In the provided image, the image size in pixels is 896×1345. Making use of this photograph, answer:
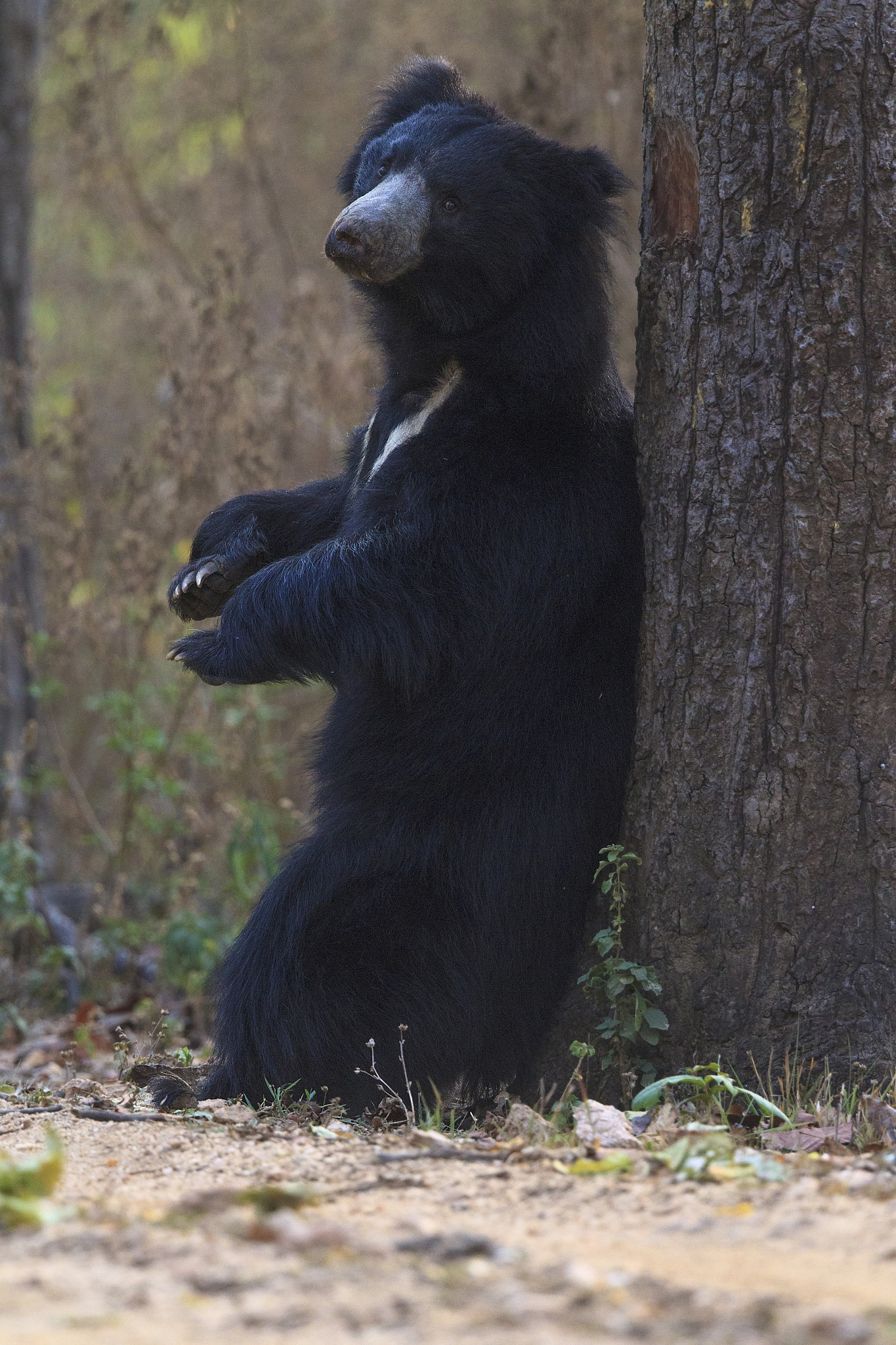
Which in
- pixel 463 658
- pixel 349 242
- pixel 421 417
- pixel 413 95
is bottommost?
pixel 463 658

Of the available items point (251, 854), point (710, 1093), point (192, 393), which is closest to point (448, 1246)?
point (710, 1093)

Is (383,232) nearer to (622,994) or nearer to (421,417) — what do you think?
(421,417)

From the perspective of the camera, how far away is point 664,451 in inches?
131

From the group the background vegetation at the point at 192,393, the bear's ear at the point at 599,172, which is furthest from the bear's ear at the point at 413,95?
the background vegetation at the point at 192,393

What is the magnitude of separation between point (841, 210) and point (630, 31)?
206 inches

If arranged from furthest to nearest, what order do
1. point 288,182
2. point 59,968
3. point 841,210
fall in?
point 288,182 < point 59,968 < point 841,210

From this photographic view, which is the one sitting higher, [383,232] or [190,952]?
[383,232]

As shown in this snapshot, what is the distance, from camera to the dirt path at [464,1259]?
5.34ft

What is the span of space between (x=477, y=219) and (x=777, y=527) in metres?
1.18

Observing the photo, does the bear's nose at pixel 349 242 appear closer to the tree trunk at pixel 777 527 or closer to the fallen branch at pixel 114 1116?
the tree trunk at pixel 777 527

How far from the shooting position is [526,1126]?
9.57 feet

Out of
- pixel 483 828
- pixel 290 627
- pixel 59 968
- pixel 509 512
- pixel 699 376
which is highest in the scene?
pixel 699 376

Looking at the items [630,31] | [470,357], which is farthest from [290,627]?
[630,31]

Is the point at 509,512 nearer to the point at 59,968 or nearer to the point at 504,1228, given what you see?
the point at 504,1228
